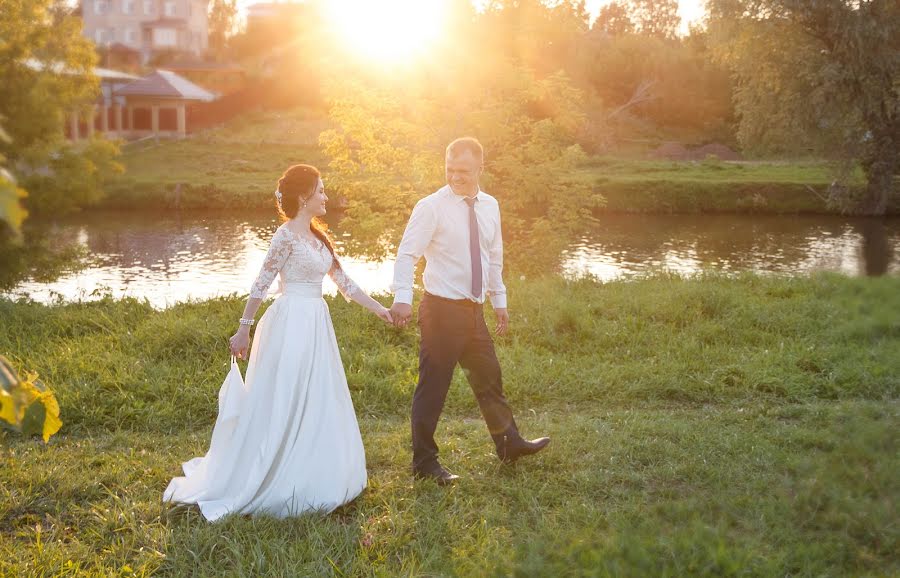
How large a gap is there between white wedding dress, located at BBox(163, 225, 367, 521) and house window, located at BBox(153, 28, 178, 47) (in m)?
68.9

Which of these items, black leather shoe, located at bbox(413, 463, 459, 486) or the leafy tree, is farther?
the leafy tree

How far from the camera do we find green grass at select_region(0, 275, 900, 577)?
13.7ft

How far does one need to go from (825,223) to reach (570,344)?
22874 millimetres

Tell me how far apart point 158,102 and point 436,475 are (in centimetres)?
3953

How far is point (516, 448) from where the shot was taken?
541 cm

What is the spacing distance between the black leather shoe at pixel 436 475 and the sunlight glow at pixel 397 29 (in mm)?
13970

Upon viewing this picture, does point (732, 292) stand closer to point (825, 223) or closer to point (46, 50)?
point (46, 50)

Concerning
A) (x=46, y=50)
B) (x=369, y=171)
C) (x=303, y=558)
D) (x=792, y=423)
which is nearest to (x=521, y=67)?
(x=369, y=171)

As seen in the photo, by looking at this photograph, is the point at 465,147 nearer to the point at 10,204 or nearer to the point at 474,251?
the point at 474,251

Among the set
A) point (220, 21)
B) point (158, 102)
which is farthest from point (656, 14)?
point (158, 102)

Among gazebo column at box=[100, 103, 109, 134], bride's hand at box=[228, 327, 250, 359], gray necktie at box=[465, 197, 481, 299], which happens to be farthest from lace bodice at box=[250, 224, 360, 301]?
gazebo column at box=[100, 103, 109, 134]

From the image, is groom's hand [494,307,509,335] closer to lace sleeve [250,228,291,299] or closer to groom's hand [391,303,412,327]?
groom's hand [391,303,412,327]

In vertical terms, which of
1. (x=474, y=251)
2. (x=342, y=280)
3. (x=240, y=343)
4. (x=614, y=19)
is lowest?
(x=240, y=343)

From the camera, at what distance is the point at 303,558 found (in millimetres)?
4148
